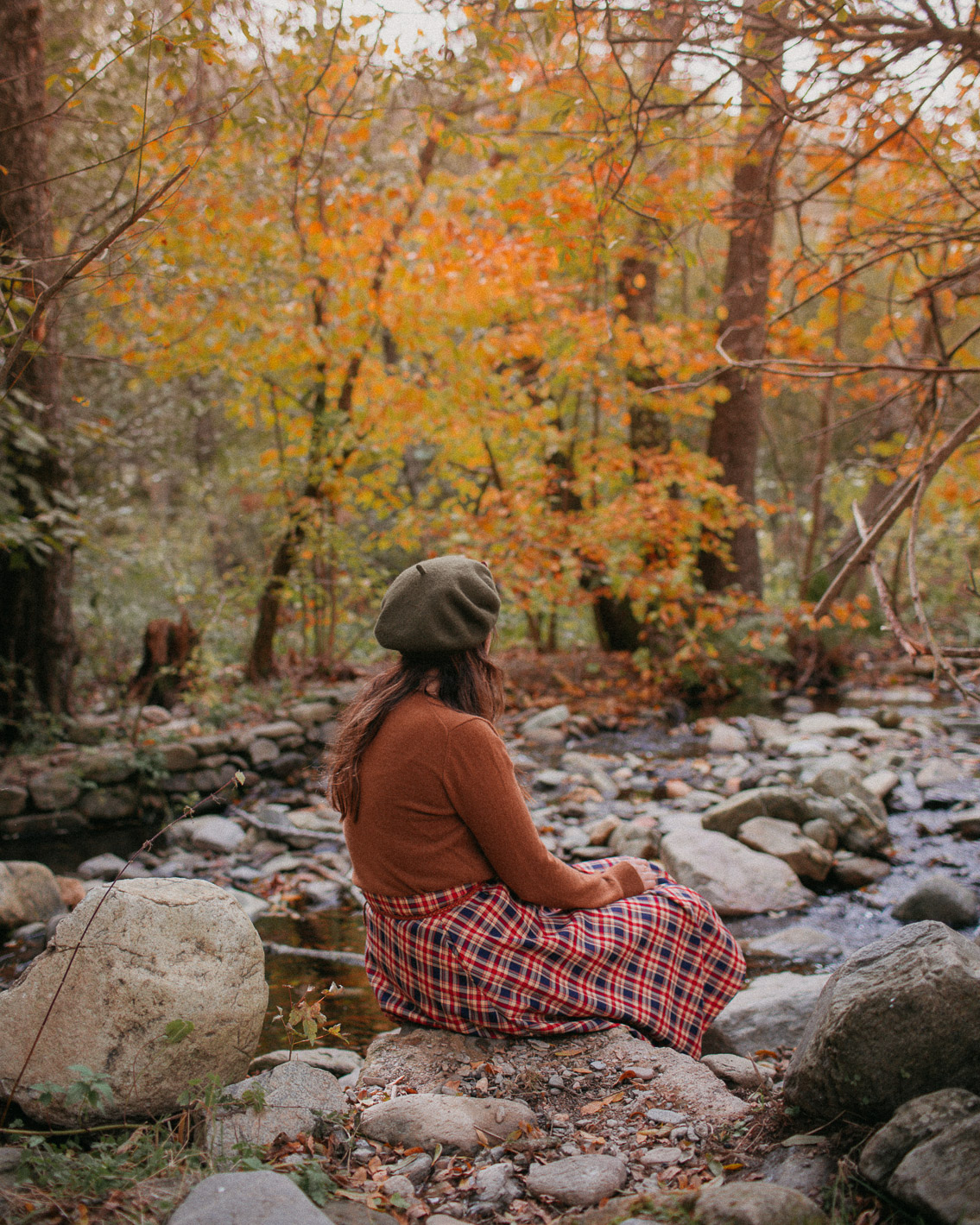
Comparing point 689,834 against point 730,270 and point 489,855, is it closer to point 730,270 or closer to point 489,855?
point 489,855

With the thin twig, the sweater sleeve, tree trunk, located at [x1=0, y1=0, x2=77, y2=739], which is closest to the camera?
the thin twig

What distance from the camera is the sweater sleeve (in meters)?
2.30

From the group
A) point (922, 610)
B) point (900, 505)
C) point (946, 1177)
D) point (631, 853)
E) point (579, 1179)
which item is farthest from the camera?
point (631, 853)

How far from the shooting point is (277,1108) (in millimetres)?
2012

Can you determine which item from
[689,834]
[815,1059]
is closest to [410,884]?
[815,1059]

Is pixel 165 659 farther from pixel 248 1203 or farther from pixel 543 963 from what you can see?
pixel 248 1203

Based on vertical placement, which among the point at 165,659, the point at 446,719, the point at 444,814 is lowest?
the point at 165,659

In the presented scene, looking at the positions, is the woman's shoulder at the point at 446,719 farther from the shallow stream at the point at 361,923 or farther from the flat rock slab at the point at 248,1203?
the shallow stream at the point at 361,923

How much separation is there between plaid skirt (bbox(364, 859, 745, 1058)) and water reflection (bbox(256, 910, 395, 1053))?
0.53 metres

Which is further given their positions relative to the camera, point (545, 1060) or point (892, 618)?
point (545, 1060)

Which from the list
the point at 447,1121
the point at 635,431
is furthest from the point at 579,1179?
the point at 635,431

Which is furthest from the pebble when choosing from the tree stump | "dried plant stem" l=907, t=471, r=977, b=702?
the tree stump

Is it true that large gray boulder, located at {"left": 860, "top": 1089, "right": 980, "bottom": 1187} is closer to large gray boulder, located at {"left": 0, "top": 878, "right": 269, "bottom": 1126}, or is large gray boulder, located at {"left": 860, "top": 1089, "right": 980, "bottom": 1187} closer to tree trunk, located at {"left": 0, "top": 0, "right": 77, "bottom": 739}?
large gray boulder, located at {"left": 0, "top": 878, "right": 269, "bottom": 1126}

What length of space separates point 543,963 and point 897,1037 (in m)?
0.92
